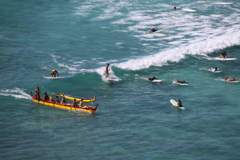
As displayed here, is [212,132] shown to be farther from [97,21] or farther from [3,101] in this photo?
[97,21]

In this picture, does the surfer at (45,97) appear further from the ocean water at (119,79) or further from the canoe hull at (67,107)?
the ocean water at (119,79)

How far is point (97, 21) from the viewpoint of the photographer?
72.9 m

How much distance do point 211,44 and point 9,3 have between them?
4316cm

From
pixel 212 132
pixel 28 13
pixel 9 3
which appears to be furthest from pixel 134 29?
pixel 212 132

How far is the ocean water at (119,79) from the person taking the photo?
3122cm

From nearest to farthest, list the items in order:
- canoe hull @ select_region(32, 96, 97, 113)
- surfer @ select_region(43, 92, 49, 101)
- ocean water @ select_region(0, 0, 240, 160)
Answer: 1. ocean water @ select_region(0, 0, 240, 160)
2. canoe hull @ select_region(32, 96, 97, 113)
3. surfer @ select_region(43, 92, 49, 101)

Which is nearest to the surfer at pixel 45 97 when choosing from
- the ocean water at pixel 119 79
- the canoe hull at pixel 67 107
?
the canoe hull at pixel 67 107

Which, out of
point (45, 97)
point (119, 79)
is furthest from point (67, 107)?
point (119, 79)

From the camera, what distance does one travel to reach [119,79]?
161 feet

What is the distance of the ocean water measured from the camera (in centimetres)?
3122

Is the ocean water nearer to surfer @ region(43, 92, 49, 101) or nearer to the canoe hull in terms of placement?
the canoe hull

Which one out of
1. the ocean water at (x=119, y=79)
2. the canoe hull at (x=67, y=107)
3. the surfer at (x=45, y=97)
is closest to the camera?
the ocean water at (x=119, y=79)

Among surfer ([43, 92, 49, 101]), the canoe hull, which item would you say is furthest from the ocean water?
surfer ([43, 92, 49, 101])

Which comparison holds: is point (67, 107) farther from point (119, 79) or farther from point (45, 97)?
point (119, 79)
